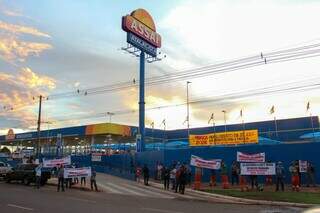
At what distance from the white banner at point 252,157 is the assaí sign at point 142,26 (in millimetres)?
25047

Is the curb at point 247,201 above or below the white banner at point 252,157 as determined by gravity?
below

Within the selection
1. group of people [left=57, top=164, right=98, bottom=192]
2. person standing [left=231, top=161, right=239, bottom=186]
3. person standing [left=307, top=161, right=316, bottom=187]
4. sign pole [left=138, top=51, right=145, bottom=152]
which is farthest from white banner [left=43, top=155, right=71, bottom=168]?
person standing [left=307, top=161, right=316, bottom=187]

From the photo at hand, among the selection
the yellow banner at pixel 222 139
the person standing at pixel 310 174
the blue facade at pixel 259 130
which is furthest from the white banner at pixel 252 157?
the blue facade at pixel 259 130

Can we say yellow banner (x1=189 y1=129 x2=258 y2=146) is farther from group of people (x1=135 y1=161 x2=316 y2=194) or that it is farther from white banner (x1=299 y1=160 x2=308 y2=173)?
white banner (x1=299 y1=160 x2=308 y2=173)

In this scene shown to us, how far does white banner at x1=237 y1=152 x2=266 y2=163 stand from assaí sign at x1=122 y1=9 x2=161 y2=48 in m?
25.0

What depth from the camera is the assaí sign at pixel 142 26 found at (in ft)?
173

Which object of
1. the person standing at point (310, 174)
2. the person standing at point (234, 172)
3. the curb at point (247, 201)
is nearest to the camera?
the curb at point (247, 201)

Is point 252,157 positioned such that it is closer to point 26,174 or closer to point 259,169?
point 259,169

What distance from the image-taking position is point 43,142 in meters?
86.4

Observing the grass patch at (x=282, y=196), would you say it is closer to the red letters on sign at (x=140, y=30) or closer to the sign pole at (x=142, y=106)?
the sign pole at (x=142, y=106)

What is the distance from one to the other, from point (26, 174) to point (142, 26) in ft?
79.6

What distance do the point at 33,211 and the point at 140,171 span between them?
2502 centimetres

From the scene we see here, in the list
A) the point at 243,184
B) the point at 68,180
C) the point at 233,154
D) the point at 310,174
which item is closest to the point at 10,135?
the point at 68,180

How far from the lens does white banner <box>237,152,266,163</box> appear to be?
104ft
